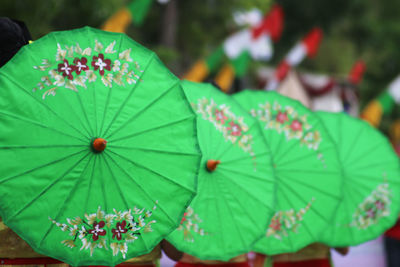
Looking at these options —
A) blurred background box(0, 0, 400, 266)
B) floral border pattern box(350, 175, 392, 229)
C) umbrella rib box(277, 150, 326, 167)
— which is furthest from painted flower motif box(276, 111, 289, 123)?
blurred background box(0, 0, 400, 266)

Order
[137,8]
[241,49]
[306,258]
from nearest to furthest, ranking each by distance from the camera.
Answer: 1. [306,258]
2. [137,8]
3. [241,49]

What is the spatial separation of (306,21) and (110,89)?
18.6 metres

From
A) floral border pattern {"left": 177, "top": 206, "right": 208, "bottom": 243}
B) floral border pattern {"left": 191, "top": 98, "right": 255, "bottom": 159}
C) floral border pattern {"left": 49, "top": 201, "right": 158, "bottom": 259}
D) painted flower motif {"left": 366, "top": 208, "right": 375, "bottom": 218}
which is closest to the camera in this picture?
floral border pattern {"left": 49, "top": 201, "right": 158, "bottom": 259}

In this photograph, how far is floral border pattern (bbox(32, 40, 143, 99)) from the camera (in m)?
2.56

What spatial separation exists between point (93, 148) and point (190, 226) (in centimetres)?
93

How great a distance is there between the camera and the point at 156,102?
2738 millimetres

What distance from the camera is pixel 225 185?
10.8ft

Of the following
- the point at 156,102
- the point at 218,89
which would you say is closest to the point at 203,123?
the point at 218,89

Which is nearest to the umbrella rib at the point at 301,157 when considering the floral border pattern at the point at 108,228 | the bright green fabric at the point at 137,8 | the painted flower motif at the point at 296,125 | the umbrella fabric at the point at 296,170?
the umbrella fabric at the point at 296,170

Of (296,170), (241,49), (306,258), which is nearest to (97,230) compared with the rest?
(296,170)

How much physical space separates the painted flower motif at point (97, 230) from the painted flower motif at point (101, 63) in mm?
689

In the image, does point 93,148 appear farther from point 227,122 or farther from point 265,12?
point 265,12

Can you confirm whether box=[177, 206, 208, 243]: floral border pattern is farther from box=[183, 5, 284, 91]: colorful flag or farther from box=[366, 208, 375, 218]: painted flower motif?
box=[183, 5, 284, 91]: colorful flag

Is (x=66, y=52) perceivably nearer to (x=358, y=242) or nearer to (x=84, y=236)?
(x=84, y=236)
